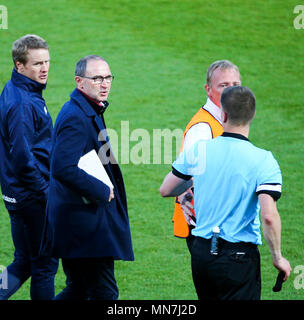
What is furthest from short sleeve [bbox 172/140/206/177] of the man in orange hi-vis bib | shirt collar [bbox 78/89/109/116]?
shirt collar [bbox 78/89/109/116]

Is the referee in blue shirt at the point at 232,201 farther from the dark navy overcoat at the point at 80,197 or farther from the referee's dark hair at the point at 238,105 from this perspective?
the dark navy overcoat at the point at 80,197

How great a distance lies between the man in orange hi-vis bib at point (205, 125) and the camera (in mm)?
4359

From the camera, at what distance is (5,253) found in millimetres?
6320

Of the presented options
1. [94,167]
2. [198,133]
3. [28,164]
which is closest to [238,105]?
[198,133]

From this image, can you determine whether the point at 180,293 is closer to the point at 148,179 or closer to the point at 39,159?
the point at 39,159

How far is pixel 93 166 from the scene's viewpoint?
4125 mm

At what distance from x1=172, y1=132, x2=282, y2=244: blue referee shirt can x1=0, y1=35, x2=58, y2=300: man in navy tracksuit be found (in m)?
1.37

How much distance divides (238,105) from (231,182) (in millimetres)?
408

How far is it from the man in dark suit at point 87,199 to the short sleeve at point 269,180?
1.02 m

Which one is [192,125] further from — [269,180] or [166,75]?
[166,75]

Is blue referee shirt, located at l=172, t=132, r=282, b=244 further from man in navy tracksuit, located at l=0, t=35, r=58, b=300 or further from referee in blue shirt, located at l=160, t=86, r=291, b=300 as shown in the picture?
man in navy tracksuit, located at l=0, t=35, r=58, b=300

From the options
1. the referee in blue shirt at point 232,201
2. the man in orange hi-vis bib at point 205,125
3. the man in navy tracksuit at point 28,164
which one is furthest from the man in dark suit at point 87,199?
the referee in blue shirt at point 232,201

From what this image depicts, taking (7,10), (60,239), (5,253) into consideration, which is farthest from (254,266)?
(7,10)

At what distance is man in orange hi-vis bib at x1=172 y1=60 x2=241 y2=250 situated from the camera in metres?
4.36
